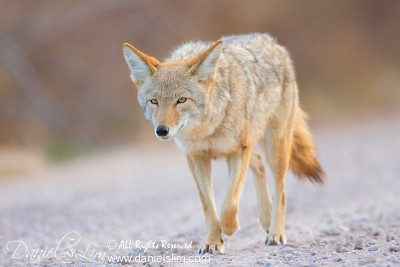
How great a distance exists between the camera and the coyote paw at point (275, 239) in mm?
6498

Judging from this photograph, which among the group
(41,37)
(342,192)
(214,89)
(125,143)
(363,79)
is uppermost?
(363,79)

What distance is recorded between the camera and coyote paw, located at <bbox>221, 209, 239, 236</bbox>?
6.01 m

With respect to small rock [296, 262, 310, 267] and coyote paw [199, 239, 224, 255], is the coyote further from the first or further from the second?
small rock [296, 262, 310, 267]

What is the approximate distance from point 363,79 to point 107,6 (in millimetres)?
8721

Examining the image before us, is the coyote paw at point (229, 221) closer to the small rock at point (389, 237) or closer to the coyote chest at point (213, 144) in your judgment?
the coyote chest at point (213, 144)

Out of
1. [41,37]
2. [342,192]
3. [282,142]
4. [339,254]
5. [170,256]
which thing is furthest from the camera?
[41,37]

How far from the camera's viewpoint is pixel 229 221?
6016 mm

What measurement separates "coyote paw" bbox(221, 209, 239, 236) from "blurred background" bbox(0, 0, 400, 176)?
780 cm

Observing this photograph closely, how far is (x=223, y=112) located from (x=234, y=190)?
66 centimetres

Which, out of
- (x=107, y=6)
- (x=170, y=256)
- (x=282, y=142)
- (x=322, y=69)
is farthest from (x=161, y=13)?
(x=170, y=256)

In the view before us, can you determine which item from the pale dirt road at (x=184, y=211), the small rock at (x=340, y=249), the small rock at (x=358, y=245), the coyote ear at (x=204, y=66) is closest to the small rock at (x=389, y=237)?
the pale dirt road at (x=184, y=211)

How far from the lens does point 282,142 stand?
6.92 m

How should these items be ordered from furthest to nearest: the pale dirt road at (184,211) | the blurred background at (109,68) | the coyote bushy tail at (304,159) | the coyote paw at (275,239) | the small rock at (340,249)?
the blurred background at (109,68) → the coyote bushy tail at (304,159) → the coyote paw at (275,239) → the pale dirt road at (184,211) → the small rock at (340,249)

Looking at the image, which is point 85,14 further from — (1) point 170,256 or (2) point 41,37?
(1) point 170,256
